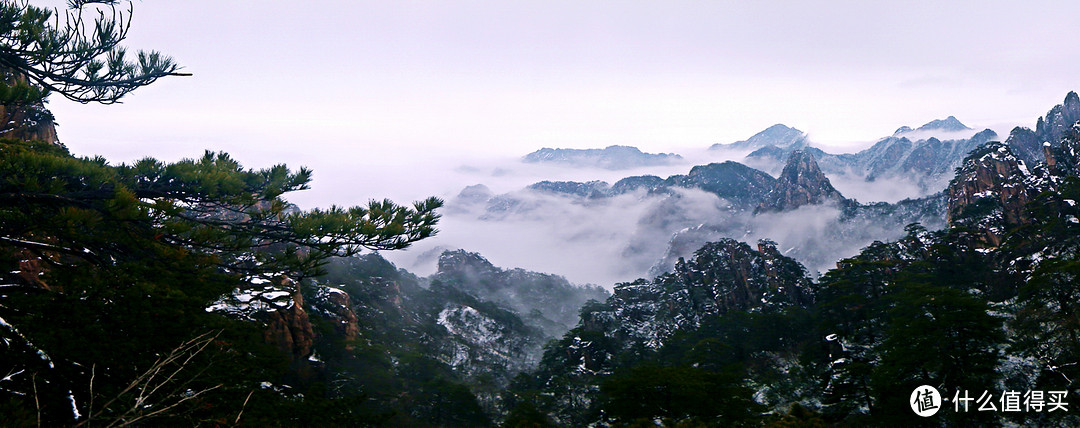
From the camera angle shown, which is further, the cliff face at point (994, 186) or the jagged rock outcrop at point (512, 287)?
the jagged rock outcrop at point (512, 287)

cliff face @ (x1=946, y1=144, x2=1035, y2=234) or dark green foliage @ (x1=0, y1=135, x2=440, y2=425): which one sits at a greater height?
dark green foliage @ (x1=0, y1=135, x2=440, y2=425)

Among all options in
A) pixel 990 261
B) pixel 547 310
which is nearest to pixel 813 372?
pixel 990 261

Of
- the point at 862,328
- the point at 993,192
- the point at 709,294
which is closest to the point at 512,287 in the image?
the point at 709,294

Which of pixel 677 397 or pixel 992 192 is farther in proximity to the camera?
pixel 992 192

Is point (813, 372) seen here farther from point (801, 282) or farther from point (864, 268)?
point (801, 282)

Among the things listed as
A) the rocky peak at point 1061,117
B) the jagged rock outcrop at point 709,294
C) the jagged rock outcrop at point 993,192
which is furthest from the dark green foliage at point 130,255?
the rocky peak at point 1061,117

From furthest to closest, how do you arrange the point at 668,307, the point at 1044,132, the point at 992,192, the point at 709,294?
the point at 1044,132
the point at 668,307
the point at 709,294
the point at 992,192

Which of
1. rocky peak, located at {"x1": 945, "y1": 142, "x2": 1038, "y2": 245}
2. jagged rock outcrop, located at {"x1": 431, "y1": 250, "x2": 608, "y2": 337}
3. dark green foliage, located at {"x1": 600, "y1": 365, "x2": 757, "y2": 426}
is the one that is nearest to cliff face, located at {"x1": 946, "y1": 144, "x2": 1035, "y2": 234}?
rocky peak, located at {"x1": 945, "y1": 142, "x2": 1038, "y2": 245}

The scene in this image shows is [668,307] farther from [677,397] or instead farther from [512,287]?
[512,287]

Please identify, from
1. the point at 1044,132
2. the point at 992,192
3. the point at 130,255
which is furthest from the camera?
the point at 1044,132

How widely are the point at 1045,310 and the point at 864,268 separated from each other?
14.6 meters

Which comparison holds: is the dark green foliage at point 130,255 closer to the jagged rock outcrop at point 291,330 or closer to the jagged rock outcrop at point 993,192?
the jagged rock outcrop at point 291,330

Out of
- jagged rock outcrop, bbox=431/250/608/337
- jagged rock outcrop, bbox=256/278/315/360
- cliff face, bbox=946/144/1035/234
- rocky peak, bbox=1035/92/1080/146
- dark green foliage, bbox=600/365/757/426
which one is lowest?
jagged rock outcrop, bbox=431/250/608/337

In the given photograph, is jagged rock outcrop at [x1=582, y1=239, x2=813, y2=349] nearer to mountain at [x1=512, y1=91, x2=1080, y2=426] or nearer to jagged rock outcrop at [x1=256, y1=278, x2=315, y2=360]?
mountain at [x1=512, y1=91, x2=1080, y2=426]
